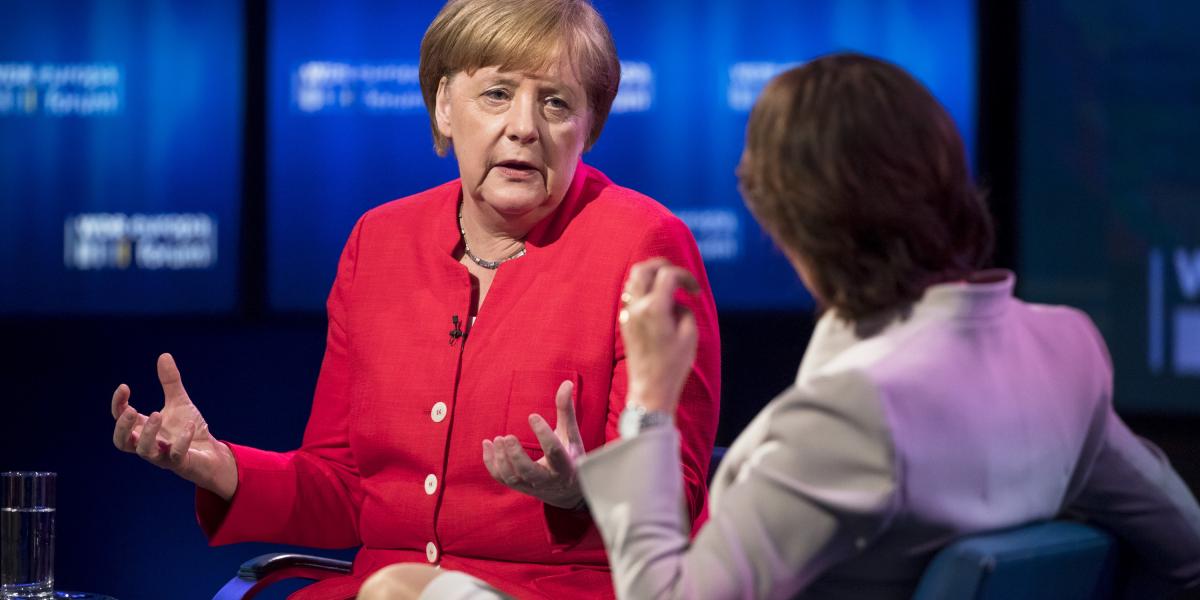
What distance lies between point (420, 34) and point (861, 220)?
285 cm

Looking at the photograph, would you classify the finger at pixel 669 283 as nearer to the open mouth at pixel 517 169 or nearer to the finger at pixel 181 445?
the open mouth at pixel 517 169

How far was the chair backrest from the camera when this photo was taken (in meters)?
1.39

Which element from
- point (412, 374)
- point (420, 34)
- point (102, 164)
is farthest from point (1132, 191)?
point (102, 164)

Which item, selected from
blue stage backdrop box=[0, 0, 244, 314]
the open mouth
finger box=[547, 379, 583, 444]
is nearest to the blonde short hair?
the open mouth

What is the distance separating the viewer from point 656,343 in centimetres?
159

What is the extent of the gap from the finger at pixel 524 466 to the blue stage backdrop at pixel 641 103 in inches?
84.6

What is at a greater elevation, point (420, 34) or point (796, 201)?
point (420, 34)

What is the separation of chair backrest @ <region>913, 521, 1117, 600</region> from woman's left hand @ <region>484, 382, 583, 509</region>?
2.09ft

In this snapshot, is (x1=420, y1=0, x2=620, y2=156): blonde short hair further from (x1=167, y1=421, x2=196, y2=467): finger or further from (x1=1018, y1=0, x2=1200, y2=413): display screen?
(x1=1018, y1=0, x2=1200, y2=413): display screen

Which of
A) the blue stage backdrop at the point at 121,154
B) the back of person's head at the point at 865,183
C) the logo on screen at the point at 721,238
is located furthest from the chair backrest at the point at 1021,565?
the blue stage backdrop at the point at 121,154

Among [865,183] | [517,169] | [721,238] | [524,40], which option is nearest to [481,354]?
[517,169]

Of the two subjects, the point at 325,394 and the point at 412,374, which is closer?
the point at 412,374

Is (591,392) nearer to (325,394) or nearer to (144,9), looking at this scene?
(325,394)

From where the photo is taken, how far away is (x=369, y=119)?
4.14 metres
